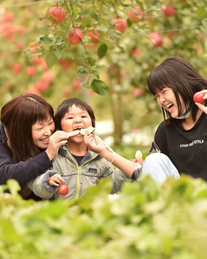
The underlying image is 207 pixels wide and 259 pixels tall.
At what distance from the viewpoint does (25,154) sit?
2.33 meters

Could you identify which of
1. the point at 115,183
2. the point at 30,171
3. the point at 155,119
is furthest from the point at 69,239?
the point at 155,119

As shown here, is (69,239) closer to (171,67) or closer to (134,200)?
(134,200)

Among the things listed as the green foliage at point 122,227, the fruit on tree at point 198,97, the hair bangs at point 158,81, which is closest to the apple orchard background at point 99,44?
the hair bangs at point 158,81

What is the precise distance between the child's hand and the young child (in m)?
0.05

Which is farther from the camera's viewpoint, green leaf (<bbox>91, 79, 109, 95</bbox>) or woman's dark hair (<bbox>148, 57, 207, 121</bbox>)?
green leaf (<bbox>91, 79, 109, 95</bbox>)

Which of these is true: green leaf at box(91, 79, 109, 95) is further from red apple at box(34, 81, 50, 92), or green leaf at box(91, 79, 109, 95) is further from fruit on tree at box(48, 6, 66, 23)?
red apple at box(34, 81, 50, 92)

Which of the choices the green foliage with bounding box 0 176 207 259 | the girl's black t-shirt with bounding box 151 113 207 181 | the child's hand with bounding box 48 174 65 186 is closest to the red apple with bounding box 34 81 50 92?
the girl's black t-shirt with bounding box 151 113 207 181

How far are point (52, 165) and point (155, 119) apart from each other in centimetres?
658

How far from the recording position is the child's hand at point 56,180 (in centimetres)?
208

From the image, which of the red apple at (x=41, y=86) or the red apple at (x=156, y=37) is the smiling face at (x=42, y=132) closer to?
the red apple at (x=156, y=37)

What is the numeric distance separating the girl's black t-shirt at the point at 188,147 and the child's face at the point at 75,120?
1.37 ft

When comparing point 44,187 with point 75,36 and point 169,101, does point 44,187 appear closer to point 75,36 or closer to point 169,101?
point 169,101

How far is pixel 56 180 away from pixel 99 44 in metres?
1.09

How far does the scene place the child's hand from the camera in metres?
2.08
